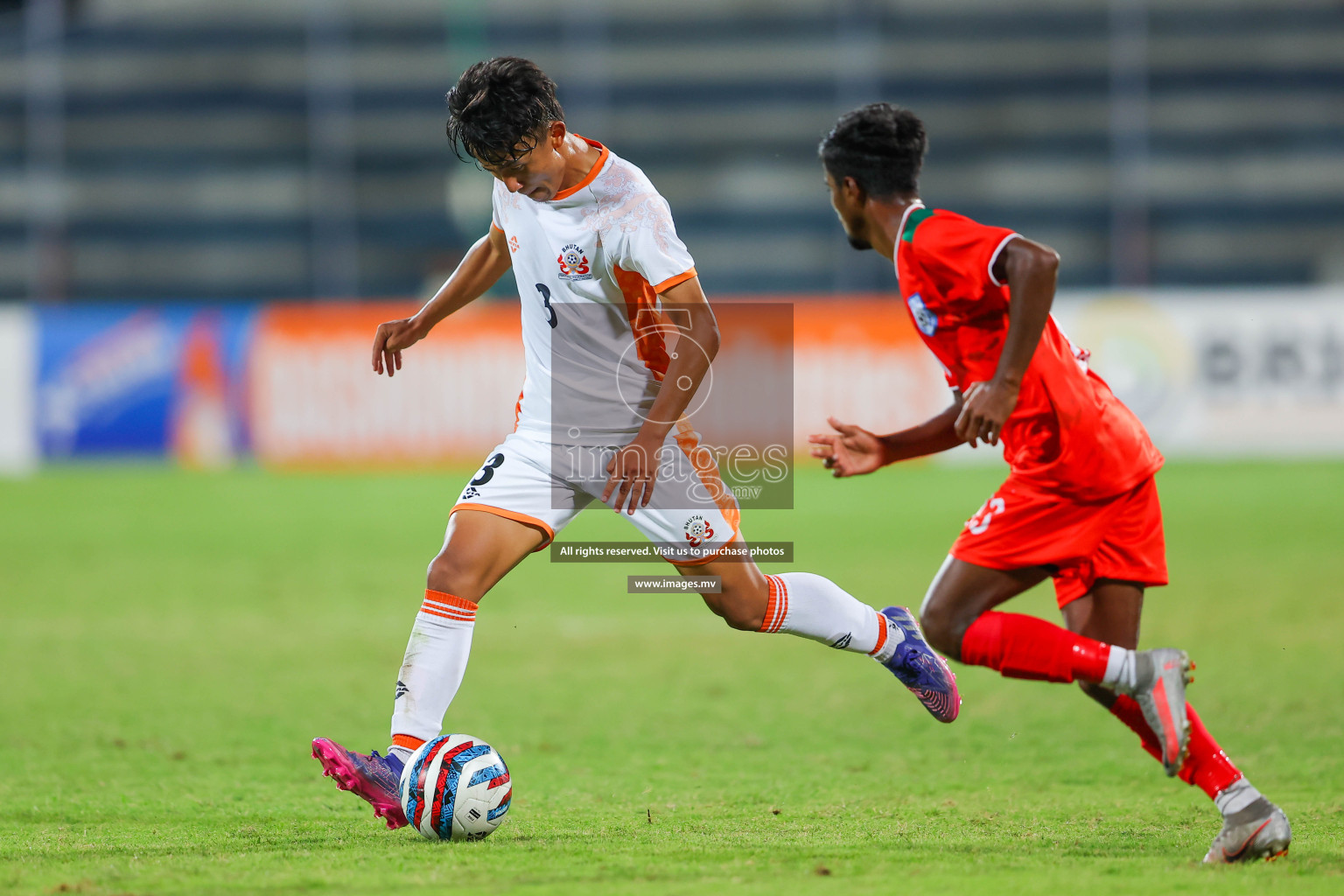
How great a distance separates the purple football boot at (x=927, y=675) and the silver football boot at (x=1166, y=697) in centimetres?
105

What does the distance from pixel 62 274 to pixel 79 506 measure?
901 centimetres

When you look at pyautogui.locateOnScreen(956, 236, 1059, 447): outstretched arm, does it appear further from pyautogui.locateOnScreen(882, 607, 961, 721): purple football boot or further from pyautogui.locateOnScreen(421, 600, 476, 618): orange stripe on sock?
pyautogui.locateOnScreen(421, 600, 476, 618): orange stripe on sock

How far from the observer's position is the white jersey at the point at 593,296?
14.0ft

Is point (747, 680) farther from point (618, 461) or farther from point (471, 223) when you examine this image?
point (471, 223)

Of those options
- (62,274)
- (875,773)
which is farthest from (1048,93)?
(875,773)

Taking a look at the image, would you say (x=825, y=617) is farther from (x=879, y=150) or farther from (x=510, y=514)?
(x=879, y=150)

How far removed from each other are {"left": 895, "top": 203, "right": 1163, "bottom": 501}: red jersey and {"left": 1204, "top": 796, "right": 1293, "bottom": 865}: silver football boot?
0.90 meters

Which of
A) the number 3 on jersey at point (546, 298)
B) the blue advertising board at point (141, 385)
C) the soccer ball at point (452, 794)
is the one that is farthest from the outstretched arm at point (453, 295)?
the blue advertising board at point (141, 385)

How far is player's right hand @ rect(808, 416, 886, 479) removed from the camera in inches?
161

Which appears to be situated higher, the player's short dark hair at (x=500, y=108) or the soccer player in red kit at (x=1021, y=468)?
the player's short dark hair at (x=500, y=108)

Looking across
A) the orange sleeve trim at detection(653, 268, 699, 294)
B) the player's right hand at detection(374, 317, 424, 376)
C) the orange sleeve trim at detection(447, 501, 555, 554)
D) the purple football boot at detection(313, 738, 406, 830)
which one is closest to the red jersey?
the orange sleeve trim at detection(653, 268, 699, 294)

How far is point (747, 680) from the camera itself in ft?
22.8

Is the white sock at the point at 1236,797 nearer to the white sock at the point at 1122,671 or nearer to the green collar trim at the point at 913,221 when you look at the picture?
the white sock at the point at 1122,671

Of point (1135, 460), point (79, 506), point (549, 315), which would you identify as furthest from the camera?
point (79, 506)
